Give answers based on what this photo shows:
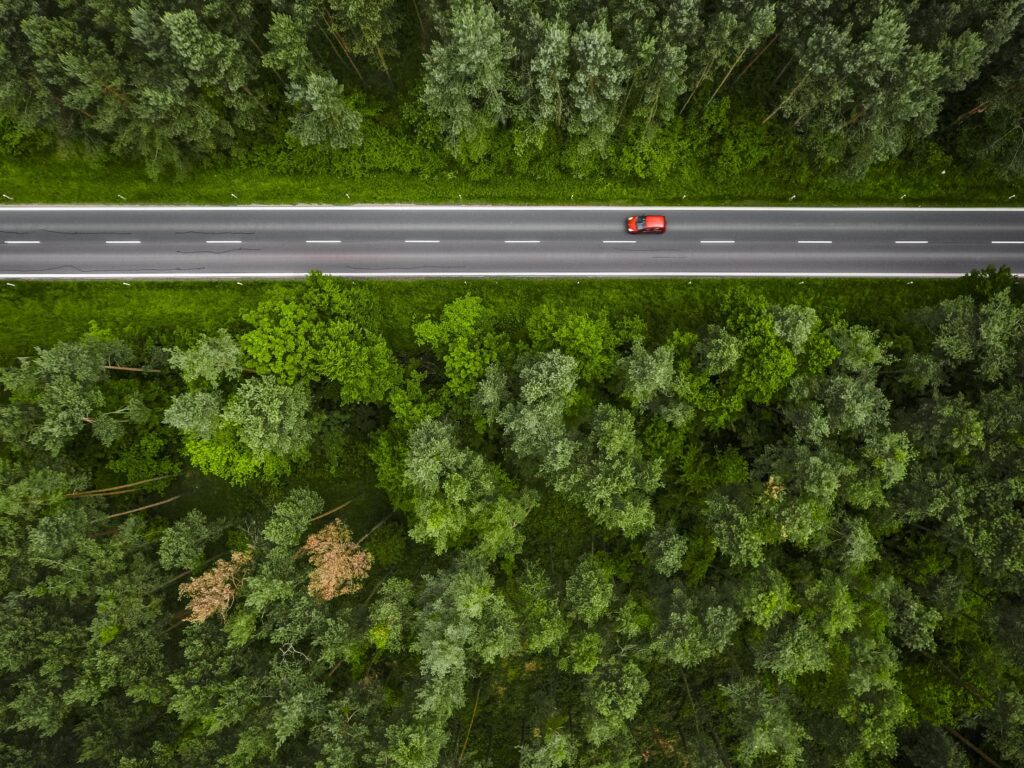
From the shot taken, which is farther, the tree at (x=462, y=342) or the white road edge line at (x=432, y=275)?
the white road edge line at (x=432, y=275)

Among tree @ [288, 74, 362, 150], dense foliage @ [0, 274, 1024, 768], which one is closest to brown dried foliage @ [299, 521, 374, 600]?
dense foliage @ [0, 274, 1024, 768]

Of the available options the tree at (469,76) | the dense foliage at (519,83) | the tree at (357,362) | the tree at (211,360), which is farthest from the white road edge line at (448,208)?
the tree at (211,360)

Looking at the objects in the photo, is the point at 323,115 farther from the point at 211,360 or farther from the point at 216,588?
the point at 216,588

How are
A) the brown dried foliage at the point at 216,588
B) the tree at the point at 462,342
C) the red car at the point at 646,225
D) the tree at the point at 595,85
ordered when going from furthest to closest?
the red car at the point at 646,225
the tree at the point at 462,342
the brown dried foliage at the point at 216,588
the tree at the point at 595,85

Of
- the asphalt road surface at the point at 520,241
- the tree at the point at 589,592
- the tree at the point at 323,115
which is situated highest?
the tree at the point at 323,115

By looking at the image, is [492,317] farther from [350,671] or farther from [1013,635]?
[1013,635]

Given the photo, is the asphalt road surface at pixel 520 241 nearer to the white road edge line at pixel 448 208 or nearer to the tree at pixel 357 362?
the white road edge line at pixel 448 208

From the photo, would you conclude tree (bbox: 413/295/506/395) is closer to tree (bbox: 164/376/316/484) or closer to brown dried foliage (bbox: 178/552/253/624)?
tree (bbox: 164/376/316/484)
